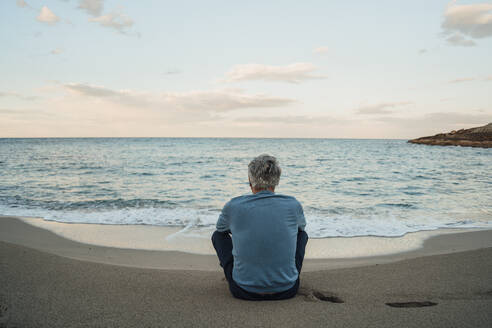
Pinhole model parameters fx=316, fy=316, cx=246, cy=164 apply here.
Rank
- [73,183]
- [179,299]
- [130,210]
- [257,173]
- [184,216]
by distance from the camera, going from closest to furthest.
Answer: [257,173], [179,299], [184,216], [130,210], [73,183]

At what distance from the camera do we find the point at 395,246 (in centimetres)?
563

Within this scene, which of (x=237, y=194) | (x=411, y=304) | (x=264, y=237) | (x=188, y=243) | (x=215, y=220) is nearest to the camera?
(x=264, y=237)

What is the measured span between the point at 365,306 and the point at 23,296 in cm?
298

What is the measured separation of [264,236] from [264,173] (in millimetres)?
528

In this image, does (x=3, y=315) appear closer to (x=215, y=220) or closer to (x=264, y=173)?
(x=264, y=173)

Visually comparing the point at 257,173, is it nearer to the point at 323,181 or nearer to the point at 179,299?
the point at 179,299

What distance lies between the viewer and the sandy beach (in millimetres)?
2422

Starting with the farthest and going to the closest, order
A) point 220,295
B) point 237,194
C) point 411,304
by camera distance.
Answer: point 237,194, point 220,295, point 411,304

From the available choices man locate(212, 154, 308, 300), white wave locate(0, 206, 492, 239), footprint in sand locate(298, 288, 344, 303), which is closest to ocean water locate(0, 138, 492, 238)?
white wave locate(0, 206, 492, 239)

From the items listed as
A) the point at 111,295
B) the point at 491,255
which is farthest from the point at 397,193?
the point at 111,295

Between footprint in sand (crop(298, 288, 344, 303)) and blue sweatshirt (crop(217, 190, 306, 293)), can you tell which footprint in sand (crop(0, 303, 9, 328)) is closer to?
blue sweatshirt (crop(217, 190, 306, 293))

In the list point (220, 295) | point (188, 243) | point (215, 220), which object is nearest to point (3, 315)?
point (220, 295)

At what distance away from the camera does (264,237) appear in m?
2.57

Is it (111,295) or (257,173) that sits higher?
(257,173)
